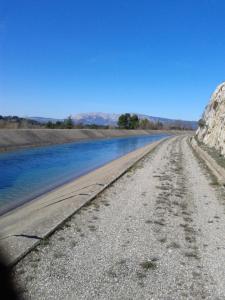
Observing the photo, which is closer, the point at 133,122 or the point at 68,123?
the point at 68,123

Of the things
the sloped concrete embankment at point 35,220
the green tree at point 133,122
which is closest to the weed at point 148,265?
the sloped concrete embankment at point 35,220

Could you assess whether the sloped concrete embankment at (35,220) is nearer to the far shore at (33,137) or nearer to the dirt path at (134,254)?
the dirt path at (134,254)

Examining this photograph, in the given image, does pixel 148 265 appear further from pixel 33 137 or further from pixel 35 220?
pixel 33 137

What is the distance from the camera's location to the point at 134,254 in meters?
7.88

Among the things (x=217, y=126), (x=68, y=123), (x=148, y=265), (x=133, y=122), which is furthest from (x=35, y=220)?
(x=133, y=122)

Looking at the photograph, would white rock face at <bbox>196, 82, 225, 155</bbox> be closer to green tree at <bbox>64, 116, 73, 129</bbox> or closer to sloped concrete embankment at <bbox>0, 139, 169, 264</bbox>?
sloped concrete embankment at <bbox>0, 139, 169, 264</bbox>

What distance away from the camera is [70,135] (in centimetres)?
7119

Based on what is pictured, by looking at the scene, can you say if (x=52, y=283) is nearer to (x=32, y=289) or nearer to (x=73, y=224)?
(x=32, y=289)

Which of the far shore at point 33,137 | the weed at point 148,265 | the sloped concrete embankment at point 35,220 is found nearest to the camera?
the weed at point 148,265

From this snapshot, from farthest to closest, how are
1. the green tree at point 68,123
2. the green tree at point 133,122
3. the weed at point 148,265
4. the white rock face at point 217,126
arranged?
the green tree at point 133,122 → the green tree at point 68,123 → the white rock face at point 217,126 → the weed at point 148,265

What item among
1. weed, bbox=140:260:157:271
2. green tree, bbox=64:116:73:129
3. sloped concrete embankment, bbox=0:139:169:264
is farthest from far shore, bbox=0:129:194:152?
weed, bbox=140:260:157:271

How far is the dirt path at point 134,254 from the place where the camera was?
6.30 metres

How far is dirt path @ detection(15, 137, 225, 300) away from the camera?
6.30m

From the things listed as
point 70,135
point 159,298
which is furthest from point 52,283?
point 70,135
